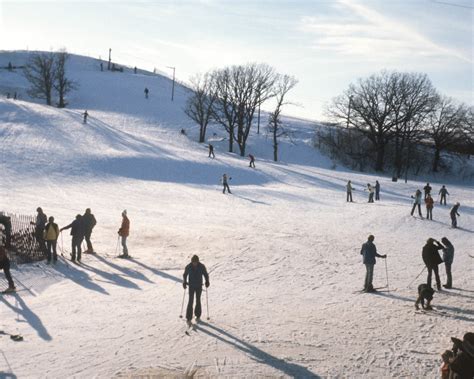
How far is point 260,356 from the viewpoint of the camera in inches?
367

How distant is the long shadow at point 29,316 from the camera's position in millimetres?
10078

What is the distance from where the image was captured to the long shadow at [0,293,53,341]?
1008 cm

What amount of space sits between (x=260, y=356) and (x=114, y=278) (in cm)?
632

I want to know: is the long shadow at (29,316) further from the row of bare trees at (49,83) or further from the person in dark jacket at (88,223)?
the row of bare trees at (49,83)

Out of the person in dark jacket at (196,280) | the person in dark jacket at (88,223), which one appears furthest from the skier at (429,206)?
the person in dark jacket at (196,280)

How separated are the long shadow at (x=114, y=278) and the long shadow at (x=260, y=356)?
11.8ft

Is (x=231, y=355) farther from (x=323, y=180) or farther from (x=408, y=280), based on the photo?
(x=323, y=180)

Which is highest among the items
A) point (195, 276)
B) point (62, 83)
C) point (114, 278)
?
point (62, 83)

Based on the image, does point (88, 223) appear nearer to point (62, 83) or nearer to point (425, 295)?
point (425, 295)

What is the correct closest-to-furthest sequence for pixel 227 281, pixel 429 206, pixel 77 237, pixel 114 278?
pixel 114 278, pixel 227 281, pixel 77 237, pixel 429 206

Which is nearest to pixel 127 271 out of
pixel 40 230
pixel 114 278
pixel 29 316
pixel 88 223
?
pixel 114 278

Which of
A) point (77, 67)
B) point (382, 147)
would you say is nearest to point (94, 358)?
point (382, 147)

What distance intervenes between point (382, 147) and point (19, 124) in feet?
123

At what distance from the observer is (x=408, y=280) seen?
48.5 feet
